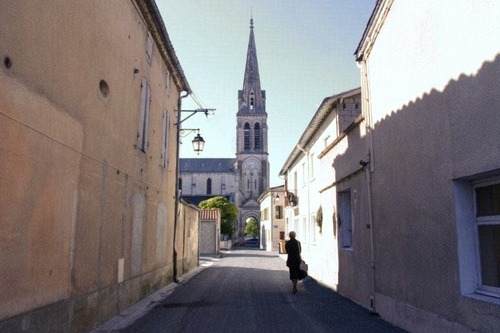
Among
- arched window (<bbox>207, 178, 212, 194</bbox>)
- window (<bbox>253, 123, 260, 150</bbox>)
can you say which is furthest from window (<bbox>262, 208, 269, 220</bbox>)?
arched window (<bbox>207, 178, 212, 194</bbox>)

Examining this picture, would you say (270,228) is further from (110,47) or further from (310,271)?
(110,47)

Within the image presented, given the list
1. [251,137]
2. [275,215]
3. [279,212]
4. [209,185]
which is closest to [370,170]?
[275,215]

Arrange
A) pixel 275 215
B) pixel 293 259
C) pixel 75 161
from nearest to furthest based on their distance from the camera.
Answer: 1. pixel 75 161
2. pixel 293 259
3. pixel 275 215

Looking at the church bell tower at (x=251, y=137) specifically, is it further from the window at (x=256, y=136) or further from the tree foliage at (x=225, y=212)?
the tree foliage at (x=225, y=212)

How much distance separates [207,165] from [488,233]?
276ft

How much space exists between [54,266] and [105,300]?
2.39 metres

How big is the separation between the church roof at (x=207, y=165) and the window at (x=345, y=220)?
247 feet

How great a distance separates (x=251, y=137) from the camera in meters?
75.4

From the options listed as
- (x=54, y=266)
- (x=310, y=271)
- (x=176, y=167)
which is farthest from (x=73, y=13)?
(x=310, y=271)

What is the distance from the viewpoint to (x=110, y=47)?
322 inches

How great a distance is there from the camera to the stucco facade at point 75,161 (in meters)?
4.88

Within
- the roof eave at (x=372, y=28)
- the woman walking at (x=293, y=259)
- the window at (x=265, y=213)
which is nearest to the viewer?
the roof eave at (x=372, y=28)

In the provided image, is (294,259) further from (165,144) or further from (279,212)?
(279,212)

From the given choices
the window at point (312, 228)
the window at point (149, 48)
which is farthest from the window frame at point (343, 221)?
the window at point (312, 228)
